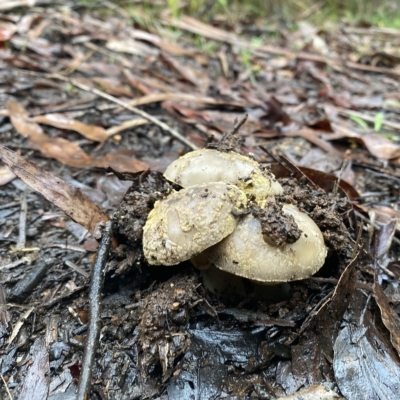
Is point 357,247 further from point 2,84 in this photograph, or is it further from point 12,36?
point 12,36

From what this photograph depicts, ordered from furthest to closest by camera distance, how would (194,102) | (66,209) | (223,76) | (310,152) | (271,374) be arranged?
(223,76) < (194,102) < (310,152) < (66,209) < (271,374)

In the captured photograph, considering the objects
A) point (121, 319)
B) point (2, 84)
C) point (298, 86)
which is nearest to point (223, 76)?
point (298, 86)

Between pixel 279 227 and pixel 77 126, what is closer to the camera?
pixel 279 227

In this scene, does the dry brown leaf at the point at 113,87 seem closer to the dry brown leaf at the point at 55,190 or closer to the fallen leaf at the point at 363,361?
the dry brown leaf at the point at 55,190

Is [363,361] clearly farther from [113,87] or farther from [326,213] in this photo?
[113,87]

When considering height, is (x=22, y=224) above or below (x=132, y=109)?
below

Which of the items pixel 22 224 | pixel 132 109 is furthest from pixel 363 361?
pixel 132 109

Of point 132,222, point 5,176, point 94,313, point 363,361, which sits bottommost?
point 363,361
